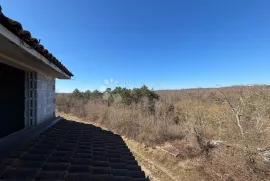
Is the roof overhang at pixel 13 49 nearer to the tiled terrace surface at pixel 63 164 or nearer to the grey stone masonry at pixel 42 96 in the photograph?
the grey stone masonry at pixel 42 96

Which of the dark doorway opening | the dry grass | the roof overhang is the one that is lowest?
the dry grass

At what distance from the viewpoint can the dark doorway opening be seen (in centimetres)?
418

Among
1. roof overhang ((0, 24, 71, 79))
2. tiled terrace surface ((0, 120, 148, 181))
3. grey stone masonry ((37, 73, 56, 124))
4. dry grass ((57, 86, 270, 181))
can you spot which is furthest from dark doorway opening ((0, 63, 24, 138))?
dry grass ((57, 86, 270, 181))

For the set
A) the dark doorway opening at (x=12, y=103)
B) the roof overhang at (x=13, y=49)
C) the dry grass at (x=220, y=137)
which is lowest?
the dry grass at (x=220, y=137)

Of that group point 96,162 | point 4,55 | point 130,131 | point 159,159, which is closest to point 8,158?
point 96,162

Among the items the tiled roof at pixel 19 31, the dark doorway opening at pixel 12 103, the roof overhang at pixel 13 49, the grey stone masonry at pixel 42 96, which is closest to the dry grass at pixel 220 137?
the grey stone masonry at pixel 42 96

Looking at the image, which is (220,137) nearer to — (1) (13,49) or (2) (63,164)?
(2) (63,164)

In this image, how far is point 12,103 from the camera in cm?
422

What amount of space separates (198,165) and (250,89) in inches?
155

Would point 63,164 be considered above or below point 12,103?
below

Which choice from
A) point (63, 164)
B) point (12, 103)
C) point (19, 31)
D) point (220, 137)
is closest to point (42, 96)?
point (12, 103)

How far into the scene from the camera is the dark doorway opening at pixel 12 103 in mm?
4180

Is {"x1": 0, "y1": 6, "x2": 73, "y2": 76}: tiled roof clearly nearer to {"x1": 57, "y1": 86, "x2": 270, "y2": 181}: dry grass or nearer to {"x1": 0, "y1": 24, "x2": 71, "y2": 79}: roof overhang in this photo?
{"x1": 0, "y1": 24, "x2": 71, "y2": 79}: roof overhang

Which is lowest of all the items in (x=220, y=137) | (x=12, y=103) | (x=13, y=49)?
(x=220, y=137)
